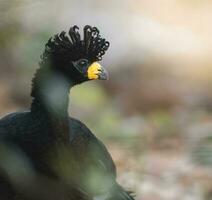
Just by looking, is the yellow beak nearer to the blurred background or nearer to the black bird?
the black bird

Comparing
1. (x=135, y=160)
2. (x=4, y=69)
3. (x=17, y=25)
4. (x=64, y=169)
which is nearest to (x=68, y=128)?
(x=64, y=169)

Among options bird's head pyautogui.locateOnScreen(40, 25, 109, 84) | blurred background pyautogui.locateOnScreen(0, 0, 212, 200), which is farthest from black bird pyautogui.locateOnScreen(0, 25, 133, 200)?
blurred background pyautogui.locateOnScreen(0, 0, 212, 200)

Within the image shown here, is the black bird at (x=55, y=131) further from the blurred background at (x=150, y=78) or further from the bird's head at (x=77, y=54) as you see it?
the blurred background at (x=150, y=78)

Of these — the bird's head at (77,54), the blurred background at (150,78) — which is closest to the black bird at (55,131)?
the bird's head at (77,54)

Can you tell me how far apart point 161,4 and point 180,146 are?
305cm

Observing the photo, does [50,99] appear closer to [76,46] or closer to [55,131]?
[55,131]

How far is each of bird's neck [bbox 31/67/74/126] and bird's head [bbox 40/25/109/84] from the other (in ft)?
0.15

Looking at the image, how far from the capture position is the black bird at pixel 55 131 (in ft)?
16.6

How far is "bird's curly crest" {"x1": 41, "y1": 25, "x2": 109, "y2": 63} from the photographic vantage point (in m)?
5.13

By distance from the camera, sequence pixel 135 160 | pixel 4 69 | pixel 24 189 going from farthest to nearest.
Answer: pixel 4 69
pixel 135 160
pixel 24 189

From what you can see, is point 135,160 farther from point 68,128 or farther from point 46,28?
point 46,28

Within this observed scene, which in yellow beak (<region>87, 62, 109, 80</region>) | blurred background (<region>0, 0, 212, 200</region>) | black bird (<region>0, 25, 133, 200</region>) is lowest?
black bird (<region>0, 25, 133, 200</region>)

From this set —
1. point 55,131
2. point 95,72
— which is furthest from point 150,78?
point 55,131

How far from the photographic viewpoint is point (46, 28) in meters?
4.70
